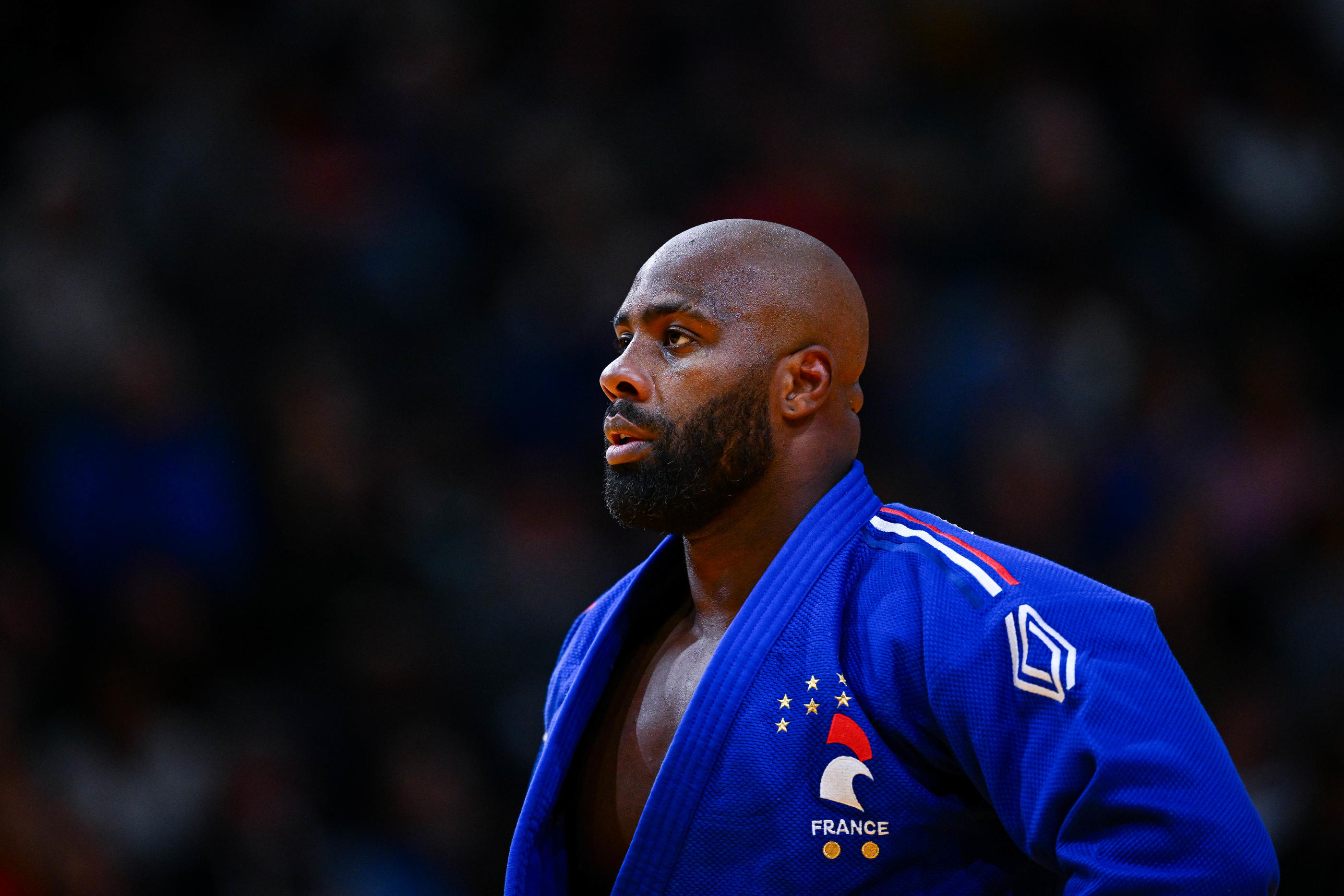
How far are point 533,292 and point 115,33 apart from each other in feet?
7.08

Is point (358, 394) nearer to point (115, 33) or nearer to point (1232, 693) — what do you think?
point (115, 33)

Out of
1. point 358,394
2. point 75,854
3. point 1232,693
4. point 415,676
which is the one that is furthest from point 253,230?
point 1232,693

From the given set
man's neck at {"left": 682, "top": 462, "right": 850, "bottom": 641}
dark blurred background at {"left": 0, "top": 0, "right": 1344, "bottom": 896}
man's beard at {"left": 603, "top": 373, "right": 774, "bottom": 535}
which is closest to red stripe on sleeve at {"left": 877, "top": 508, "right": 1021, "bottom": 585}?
man's neck at {"left": 682, "top": 462, "right": 850, "bottom": 641}

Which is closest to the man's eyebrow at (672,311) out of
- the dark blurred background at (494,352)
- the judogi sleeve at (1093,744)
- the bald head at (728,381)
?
the bald head at (728,381)

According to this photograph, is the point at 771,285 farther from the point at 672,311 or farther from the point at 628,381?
the point at 628,381

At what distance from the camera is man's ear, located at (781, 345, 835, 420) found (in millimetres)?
1911

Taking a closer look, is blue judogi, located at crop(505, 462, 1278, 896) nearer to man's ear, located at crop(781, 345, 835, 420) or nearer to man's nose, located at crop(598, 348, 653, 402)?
man's ear, located at crop(781, 345, 835, 420)

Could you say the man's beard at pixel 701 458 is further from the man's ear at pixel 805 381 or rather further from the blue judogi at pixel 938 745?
the blue judogi at pixel 938 745

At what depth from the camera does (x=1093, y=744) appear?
144 centimetres

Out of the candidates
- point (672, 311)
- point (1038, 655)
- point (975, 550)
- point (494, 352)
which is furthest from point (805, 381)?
point (494, 352)

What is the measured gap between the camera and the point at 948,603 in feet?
5.36

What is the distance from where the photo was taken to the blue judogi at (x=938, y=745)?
1.42 m

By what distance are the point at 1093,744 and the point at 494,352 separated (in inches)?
144

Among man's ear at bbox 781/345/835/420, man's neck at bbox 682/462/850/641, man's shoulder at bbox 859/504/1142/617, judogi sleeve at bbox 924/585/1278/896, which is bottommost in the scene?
judogi sleeve at bbox 924/585/1278/896
